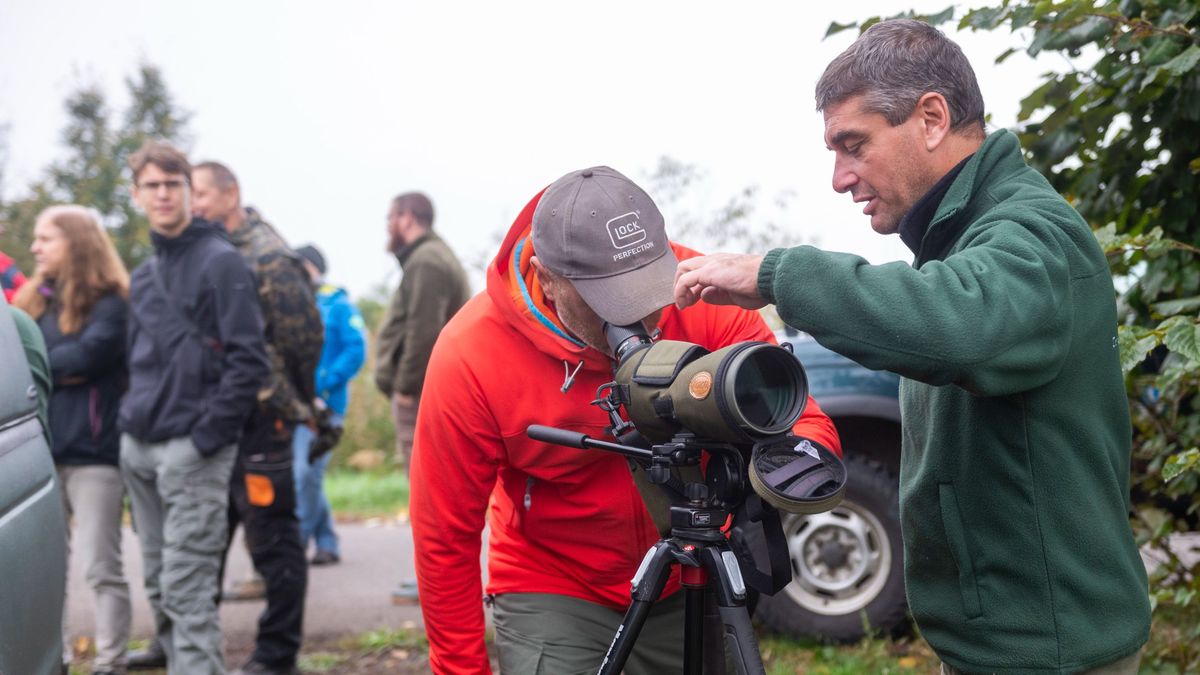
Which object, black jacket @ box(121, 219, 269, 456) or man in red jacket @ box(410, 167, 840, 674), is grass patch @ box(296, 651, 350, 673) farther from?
man in red jacket @ box(410, 167, 840, 674)

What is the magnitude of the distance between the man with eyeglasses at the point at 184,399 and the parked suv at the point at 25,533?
154 cm

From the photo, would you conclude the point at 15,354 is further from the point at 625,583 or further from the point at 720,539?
the point at 720,539

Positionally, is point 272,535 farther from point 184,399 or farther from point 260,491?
point 184,399

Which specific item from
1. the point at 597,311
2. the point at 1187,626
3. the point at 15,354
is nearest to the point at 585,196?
the point at 597,311

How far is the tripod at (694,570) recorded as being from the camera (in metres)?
2.18

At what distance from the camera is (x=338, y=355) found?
7.44 meters

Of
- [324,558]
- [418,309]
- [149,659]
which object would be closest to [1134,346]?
[149,659]

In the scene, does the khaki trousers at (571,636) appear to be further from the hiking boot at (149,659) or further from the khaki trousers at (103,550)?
the hiking boot at (149,659)

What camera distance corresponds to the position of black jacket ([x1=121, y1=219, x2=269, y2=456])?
4797 mm

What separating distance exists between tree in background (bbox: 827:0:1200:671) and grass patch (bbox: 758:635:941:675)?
107 centimetres

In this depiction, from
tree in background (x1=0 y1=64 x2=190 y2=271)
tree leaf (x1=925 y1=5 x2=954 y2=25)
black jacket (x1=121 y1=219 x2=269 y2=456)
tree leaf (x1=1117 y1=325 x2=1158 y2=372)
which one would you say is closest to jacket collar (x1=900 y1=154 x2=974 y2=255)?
tree leaf (x1=1117 y1=325 x2=1158 y2=372)

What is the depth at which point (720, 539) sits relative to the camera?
224 cm

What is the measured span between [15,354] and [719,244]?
7.47m

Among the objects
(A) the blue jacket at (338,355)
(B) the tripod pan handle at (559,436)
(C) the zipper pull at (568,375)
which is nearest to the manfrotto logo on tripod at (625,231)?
(C) the zipper pull at (568,375)
